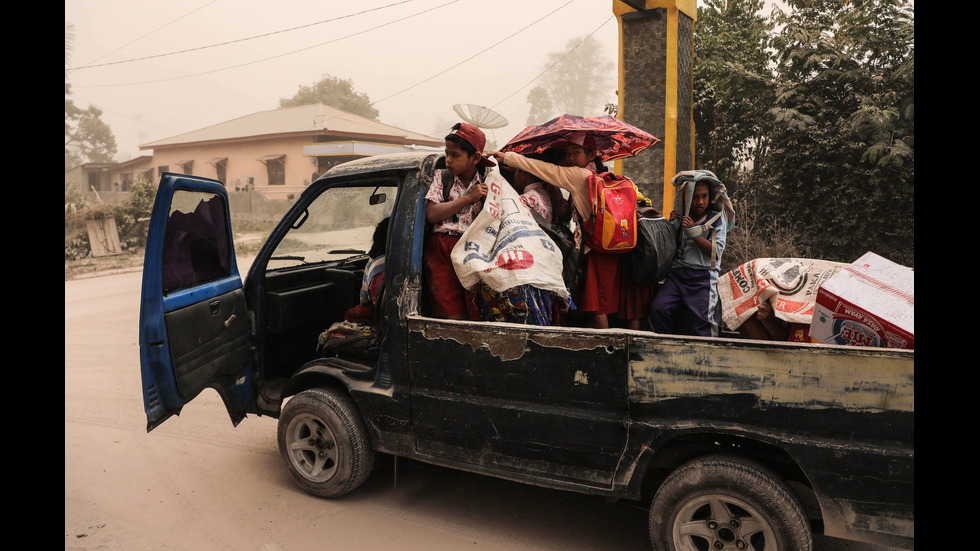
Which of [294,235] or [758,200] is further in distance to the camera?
[758,200]

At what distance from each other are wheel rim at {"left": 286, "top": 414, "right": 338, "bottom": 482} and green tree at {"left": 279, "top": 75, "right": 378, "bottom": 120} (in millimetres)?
41211

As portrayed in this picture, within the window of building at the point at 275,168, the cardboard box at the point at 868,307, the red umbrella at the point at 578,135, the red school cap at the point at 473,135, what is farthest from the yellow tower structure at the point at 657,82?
the window of building at the point at 275,168

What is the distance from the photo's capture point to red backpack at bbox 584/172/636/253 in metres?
3.18

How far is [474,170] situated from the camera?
334 cm

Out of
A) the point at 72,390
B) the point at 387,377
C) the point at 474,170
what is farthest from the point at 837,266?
the point at 72,390

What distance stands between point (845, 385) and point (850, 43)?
8046 mm

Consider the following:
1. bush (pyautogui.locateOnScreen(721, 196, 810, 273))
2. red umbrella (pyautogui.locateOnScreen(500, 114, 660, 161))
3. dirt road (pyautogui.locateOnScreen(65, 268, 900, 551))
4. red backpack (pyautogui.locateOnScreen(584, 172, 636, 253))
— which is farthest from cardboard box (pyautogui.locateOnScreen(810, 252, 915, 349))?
bush (pyautogui.locateOnScreen(721, 196, 810, 273))

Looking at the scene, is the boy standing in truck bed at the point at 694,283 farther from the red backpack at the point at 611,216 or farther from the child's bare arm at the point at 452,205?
the child's bare arm at the point at 452,205

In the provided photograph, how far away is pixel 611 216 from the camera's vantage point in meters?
3.18

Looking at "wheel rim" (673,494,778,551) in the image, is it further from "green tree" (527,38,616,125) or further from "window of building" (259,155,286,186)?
"green tree" (527,38,616,125)

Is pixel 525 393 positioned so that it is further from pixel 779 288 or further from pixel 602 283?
pixel 779 288

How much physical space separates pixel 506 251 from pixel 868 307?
1.58 metres

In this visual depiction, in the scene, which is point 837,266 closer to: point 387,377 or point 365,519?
point 387,377

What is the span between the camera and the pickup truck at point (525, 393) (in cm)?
227
